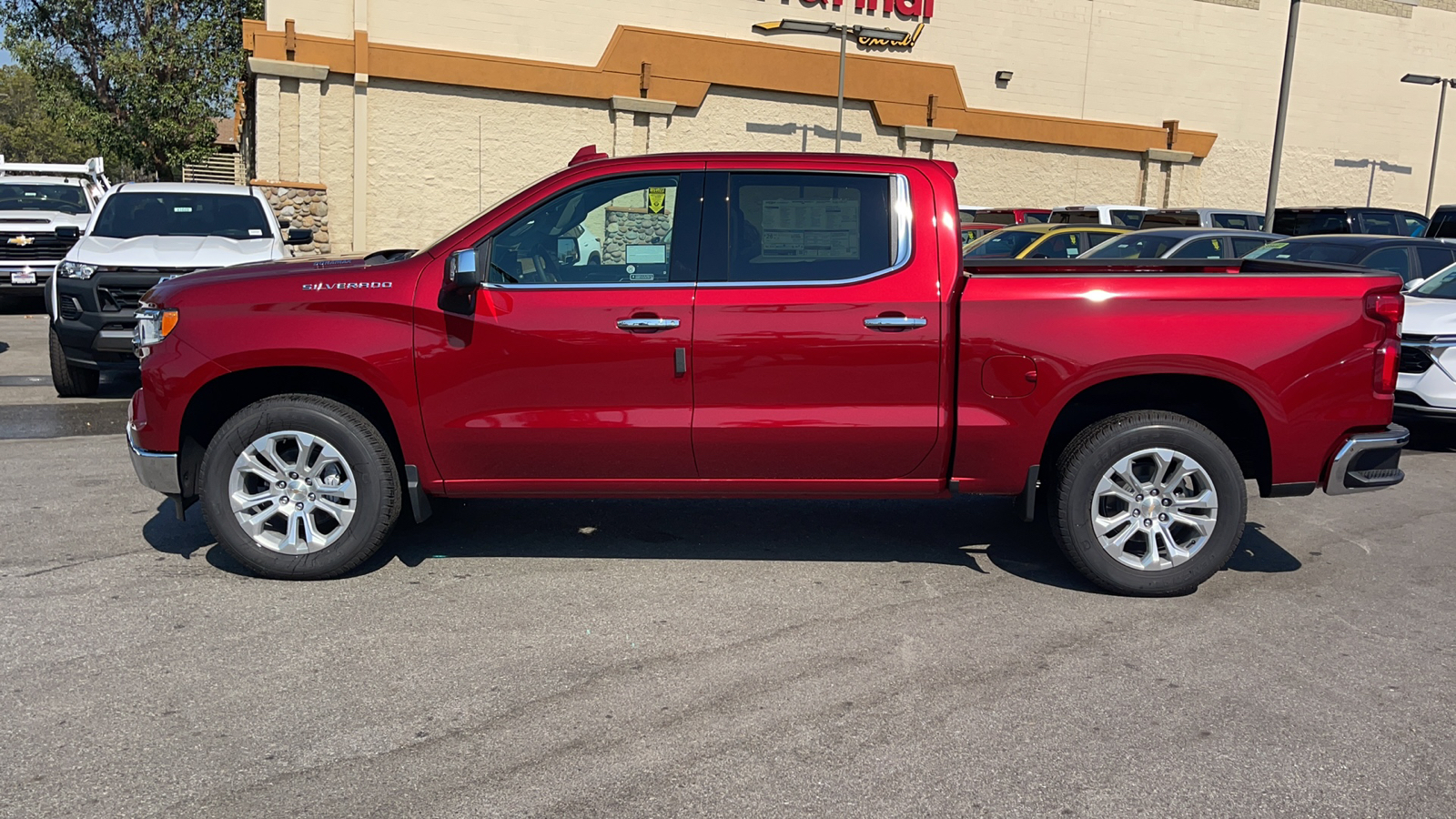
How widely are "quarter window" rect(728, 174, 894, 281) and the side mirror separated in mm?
1118

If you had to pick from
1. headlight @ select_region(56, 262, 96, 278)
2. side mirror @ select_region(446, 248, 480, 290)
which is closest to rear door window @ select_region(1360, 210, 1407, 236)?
headlight @ select_region(56, 262, 96, 278)

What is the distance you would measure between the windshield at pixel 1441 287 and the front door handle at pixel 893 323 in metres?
6.43

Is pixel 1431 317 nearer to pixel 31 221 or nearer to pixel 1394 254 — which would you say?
pixel 1394 254

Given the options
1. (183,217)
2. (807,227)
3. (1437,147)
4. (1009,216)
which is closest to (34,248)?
(183,217)

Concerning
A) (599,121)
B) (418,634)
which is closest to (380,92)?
(599,121)

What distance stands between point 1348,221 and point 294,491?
19.3 m

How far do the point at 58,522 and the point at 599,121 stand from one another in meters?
22.8

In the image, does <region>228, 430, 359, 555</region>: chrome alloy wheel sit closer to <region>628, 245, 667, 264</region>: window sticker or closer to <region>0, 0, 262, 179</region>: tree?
<region>628, 245, 667, 264</region>: window sticker

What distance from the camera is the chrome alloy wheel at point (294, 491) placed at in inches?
216

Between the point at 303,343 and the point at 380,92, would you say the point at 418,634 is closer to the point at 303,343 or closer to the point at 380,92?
the point at 303,343

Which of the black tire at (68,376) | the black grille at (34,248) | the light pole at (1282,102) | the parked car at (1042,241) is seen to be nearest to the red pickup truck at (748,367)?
the black tire at (68,376)

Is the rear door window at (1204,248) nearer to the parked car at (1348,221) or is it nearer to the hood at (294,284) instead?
the parked car at (1348,221)

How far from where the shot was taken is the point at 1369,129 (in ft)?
118

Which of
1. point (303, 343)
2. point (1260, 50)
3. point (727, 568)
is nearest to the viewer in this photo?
point (303, 343)
